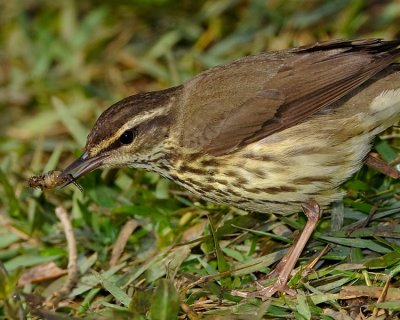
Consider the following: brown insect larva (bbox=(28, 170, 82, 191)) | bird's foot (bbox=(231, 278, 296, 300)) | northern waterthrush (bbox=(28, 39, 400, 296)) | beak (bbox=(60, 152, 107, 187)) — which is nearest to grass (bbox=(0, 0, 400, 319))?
bird's foot (bbox=(231, 278, 296, 300))

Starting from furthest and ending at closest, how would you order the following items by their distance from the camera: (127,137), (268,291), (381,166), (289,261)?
1. (381,166)
2. (127,137)
3. (289,261)
4. (268,291)

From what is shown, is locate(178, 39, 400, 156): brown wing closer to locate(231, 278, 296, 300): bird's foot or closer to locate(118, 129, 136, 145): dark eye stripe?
locate(118, 129, 136, 145): dark eye stripe

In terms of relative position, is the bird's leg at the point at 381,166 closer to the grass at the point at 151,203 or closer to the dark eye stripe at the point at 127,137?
the grass at the point at 151,203

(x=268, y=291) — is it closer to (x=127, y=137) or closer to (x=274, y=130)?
(x=274, y=130)

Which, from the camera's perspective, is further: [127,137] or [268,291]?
[127,137]

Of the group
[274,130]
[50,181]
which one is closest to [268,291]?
[274,130]

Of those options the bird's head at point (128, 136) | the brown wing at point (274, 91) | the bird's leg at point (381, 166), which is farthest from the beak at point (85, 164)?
the bird's leg at point (381, 166)

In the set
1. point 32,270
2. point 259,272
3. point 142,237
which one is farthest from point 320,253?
point 32,270

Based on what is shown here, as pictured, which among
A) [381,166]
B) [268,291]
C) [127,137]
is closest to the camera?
[268,291]
